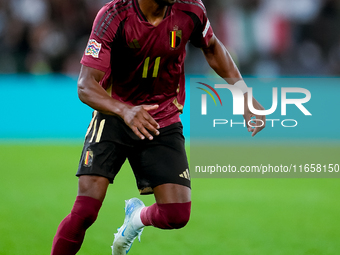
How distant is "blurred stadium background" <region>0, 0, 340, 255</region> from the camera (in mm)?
4906

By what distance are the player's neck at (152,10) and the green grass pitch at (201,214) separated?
6.17ft

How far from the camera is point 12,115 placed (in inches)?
401

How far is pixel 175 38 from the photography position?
3820 millimetres

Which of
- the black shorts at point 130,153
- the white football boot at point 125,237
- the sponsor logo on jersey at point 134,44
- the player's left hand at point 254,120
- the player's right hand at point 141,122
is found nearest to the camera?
the player's right hand at point 141,122

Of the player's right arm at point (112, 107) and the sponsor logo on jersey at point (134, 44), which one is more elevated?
the sponsor logo on jersey at point (134, 44)

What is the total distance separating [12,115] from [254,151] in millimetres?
4531

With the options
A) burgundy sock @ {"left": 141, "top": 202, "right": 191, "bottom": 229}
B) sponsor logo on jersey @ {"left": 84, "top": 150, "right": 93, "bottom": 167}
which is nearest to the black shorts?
sponsor logo on jersey @ {"left": 84, "top": 150, "right": 93, "bottom": 167}

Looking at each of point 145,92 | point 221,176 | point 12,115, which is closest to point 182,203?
point 145,92

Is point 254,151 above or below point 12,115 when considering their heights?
below

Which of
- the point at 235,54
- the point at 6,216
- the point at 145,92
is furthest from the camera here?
the point at 235,54

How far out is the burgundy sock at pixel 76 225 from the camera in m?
3.66

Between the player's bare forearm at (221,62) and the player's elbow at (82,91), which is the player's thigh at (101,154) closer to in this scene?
the player's elbow at (82,91)

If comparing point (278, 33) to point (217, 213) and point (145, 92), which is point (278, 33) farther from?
point (145, 92)

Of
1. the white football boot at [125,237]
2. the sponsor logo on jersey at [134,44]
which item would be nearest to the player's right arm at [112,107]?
the sponsor logo on jersey at [134,44]
